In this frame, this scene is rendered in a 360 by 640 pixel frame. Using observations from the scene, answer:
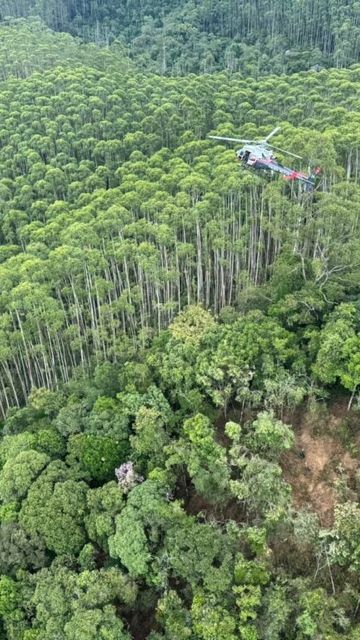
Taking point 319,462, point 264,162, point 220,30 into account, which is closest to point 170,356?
point 319,462

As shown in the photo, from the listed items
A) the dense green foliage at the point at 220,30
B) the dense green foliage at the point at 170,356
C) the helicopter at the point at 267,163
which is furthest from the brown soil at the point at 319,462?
the dense green foliage at the point at 220,30

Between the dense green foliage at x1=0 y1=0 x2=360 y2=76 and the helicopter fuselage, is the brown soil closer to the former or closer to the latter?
the helicopter fuselage

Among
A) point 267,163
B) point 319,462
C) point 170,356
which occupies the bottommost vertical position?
point 319,462

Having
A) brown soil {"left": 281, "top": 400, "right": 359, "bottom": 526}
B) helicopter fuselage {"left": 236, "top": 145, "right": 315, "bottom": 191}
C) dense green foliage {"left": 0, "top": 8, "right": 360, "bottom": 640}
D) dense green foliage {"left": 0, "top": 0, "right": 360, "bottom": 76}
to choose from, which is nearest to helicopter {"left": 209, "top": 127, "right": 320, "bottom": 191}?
helicopter fuselage {"left": 236, "top": 145, "right": 315, "bottom": 191}

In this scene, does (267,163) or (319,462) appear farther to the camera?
(267,163)

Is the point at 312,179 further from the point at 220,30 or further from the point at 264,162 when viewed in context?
the point at 220,30

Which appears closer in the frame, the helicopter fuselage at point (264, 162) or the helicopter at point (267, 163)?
the helicopter at point (267, 163)

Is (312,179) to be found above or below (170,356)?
above

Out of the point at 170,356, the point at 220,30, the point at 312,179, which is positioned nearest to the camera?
the point at 170,356

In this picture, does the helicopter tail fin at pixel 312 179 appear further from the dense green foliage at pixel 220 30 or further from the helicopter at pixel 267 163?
the dense green foliage at pixel 220 30
